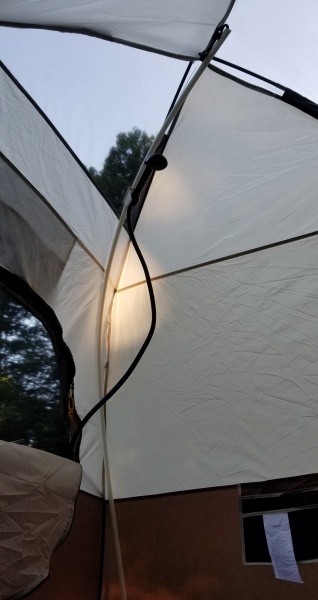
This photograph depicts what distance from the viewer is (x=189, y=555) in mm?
1563

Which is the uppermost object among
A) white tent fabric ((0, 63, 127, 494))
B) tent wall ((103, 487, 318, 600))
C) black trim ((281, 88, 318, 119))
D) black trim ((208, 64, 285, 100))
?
black trim ((208, 64, 285, 100))

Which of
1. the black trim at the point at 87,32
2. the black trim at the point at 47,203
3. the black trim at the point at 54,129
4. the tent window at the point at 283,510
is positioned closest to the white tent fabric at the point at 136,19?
the black trim at the point at 87,32

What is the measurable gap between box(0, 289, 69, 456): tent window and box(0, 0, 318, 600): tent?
0.38ft

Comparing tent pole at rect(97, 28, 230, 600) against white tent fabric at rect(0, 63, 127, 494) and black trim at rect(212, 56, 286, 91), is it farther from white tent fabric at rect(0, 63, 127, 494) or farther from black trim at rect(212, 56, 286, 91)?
black trim at rect(212, 56, 286, 91)

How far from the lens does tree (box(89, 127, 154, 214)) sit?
1.68 metres

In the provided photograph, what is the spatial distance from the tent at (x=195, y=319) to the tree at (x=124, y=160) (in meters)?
0.08

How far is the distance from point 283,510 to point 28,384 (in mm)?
900

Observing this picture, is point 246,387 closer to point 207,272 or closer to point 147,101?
point 207,272

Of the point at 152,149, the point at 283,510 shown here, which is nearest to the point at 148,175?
the point at 152,149

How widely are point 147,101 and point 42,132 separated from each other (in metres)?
0.40

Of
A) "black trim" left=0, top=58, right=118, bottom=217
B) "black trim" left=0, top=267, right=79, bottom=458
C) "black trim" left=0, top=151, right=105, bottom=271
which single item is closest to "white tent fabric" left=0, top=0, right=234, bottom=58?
"black trim" left=0, top=58, right=118, bottom=217

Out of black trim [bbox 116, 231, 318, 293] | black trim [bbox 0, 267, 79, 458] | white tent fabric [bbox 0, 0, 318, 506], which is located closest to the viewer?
black trim [bbox 0, 267, 79, 458]

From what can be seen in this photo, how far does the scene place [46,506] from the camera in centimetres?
105

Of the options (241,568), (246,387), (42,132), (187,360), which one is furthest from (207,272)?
(241,568)
